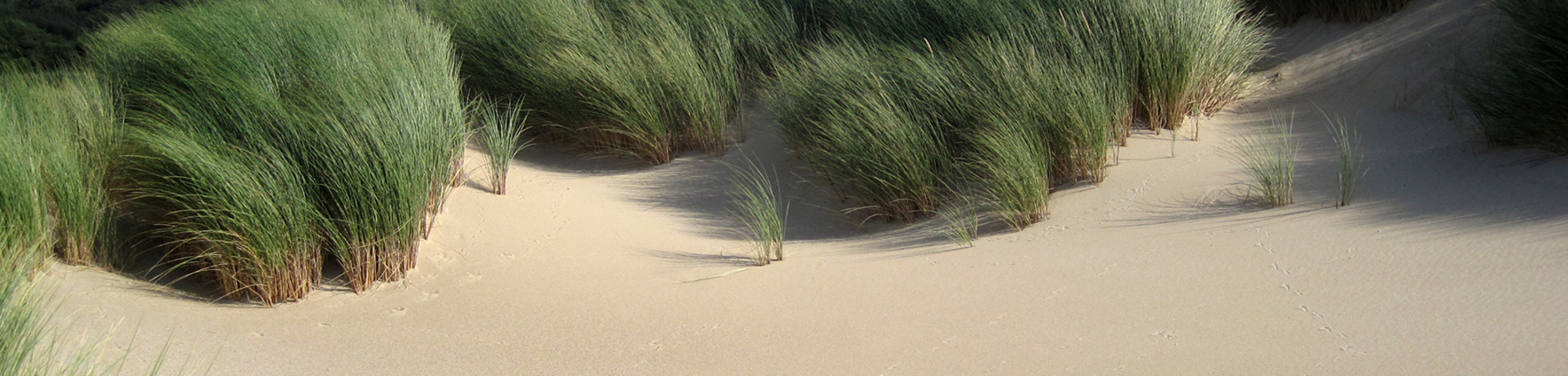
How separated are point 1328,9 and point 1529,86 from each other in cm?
243

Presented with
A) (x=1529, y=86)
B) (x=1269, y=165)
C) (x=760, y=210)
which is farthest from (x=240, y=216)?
(x=1529, y=86)

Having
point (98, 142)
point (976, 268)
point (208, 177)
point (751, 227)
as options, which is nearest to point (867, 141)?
point (751, 227)

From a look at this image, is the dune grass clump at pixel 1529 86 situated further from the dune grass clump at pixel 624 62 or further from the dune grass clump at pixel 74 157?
the dune grass clump at pixel 74 157

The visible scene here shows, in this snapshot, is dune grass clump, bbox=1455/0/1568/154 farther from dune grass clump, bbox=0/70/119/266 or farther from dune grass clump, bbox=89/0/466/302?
dune grass clump, bbox=0/70/119/266

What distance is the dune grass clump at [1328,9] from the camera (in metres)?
7.27

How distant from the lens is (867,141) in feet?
18.6

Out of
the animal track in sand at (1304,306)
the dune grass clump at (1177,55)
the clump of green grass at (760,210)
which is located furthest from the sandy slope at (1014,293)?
the dune grass clump at (1177,55)

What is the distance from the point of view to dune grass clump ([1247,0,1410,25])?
286 inches

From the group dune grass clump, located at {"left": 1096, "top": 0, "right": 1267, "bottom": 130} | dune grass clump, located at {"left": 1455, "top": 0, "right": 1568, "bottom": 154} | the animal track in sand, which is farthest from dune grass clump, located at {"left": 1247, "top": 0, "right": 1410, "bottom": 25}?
the animal track in sand

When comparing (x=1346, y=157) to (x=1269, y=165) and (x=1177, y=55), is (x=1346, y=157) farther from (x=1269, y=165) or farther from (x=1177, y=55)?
(x=1177, y=55)

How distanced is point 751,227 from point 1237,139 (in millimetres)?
2743

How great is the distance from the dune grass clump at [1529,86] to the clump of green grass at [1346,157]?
55 centimetres

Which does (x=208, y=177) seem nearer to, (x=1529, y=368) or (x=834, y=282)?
(x=834, y=282)

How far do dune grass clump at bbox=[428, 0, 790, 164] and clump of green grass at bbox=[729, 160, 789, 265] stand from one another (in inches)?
21.4
